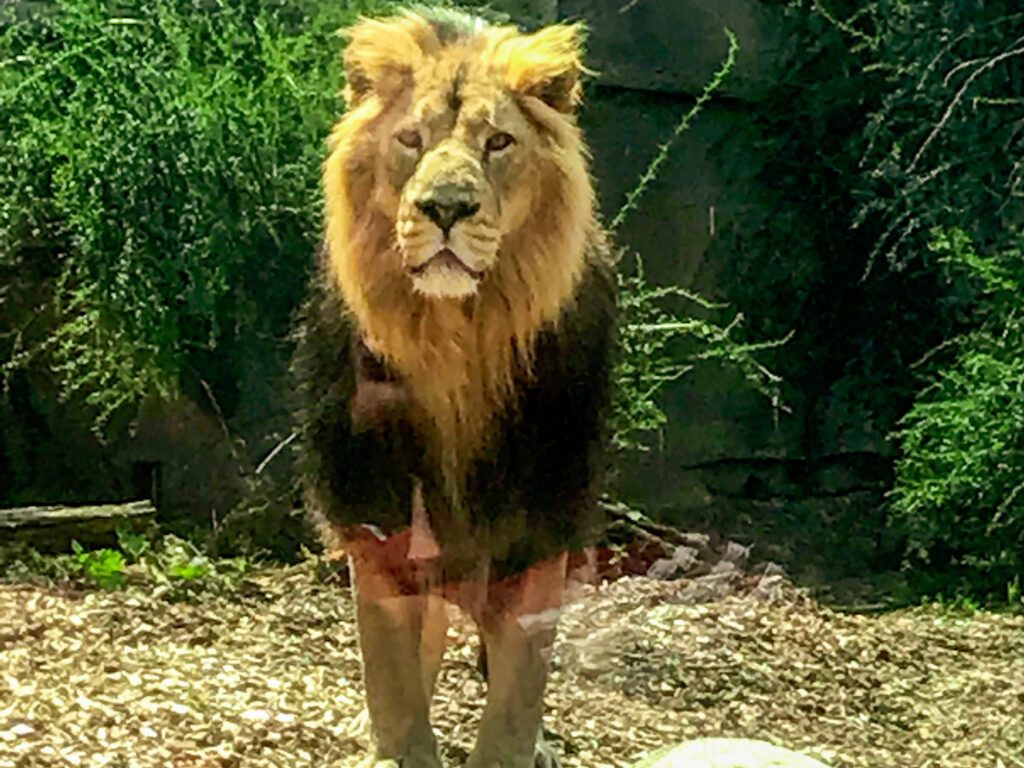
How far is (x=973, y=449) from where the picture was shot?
327 centimetres

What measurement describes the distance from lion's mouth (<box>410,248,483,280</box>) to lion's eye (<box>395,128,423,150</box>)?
0.35ft

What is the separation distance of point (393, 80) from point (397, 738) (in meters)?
0.69

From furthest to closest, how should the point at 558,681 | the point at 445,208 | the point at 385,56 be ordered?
the point at 558,681 < the point at 385,56 < the point at 445,208

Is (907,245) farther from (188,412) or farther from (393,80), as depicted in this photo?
(393,80)

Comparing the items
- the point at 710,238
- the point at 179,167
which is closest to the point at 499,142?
the point at 179,167

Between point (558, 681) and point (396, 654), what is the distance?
0.31 meters

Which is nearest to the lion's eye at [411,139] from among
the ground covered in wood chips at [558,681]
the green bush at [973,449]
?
the ground covered in wood chips at [558,681]

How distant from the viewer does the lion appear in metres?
1.46

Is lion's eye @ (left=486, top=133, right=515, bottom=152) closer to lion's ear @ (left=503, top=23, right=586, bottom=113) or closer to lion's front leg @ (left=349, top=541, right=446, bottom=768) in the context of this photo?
lion's ear @ (left=503, top=23, right=586, bottom=113)

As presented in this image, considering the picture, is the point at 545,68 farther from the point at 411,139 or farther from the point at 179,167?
the point at 179,167

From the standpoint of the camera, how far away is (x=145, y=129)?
7.84 ft

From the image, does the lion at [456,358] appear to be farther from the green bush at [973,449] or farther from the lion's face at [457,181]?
the green bush at [973,449]

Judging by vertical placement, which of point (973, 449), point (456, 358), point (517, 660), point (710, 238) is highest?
point (456, 358)

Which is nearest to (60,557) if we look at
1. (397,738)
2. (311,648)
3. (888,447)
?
(311,648)
